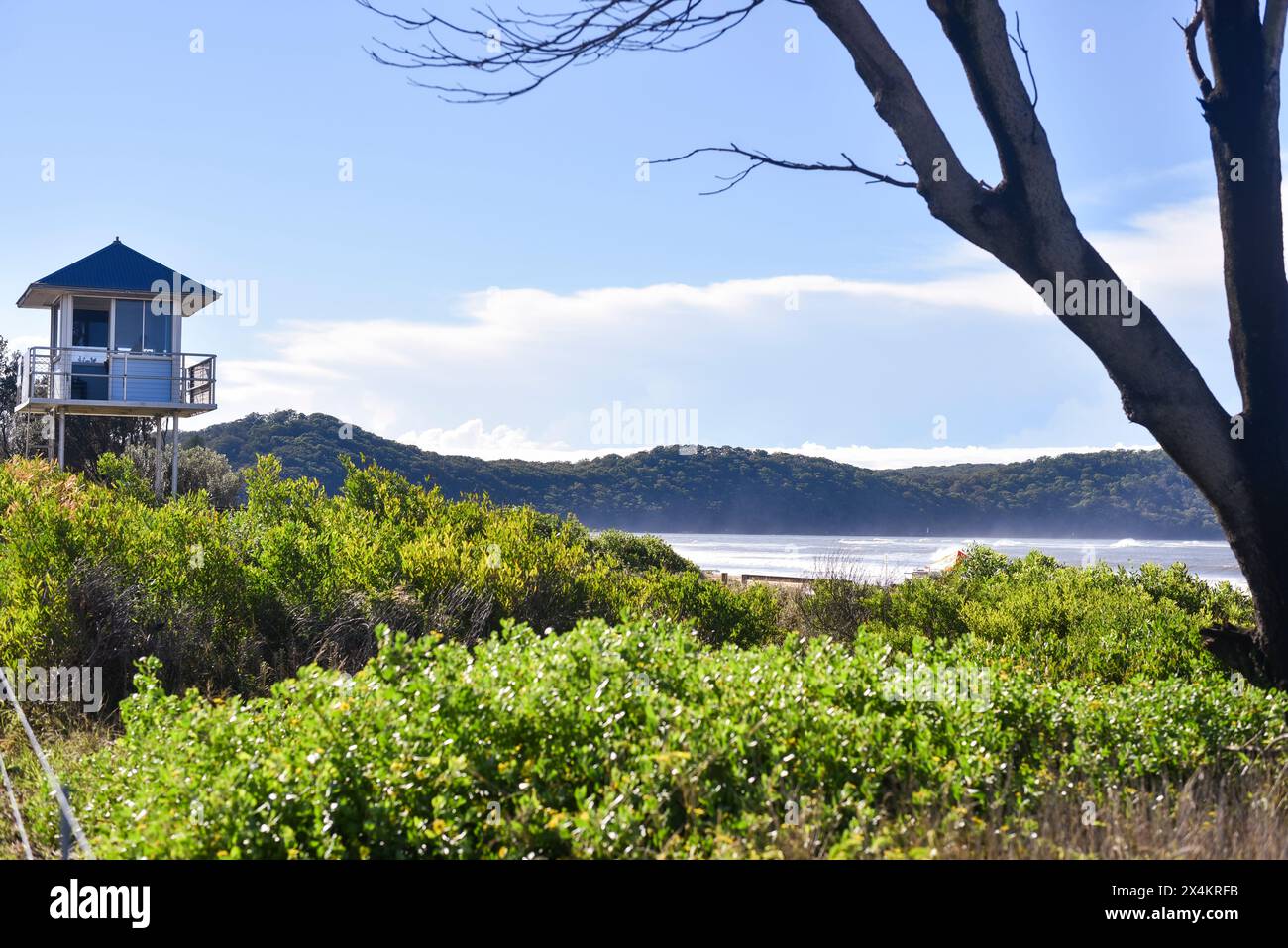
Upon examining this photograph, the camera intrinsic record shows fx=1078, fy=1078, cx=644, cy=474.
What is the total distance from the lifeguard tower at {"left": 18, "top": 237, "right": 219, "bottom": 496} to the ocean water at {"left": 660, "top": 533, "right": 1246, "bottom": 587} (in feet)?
65.3

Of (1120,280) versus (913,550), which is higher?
(1120,280)

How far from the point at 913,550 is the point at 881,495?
12.9 meters

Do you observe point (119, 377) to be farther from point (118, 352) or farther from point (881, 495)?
point (881, 495)

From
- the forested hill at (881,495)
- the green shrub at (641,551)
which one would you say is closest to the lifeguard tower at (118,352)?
the green shrub at (641,551)

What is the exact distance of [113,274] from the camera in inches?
941

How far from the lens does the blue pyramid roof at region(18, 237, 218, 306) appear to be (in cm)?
2350

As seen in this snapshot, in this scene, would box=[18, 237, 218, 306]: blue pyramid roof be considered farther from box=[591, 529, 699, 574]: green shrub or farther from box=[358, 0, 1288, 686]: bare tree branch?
box=[358, 0, 1288, 686]: bare tree branch

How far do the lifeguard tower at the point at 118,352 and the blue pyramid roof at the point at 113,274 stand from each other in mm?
22

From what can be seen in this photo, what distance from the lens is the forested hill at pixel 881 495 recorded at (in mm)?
61969

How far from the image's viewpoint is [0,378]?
3344 centimetres

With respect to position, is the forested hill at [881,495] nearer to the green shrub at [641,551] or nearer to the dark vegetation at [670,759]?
the green shrub at [641,551]

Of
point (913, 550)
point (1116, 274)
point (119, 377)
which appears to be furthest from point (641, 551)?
point (913, 550)

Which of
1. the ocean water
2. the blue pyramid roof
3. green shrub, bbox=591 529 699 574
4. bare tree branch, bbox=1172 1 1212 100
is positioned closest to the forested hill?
the ocean water
